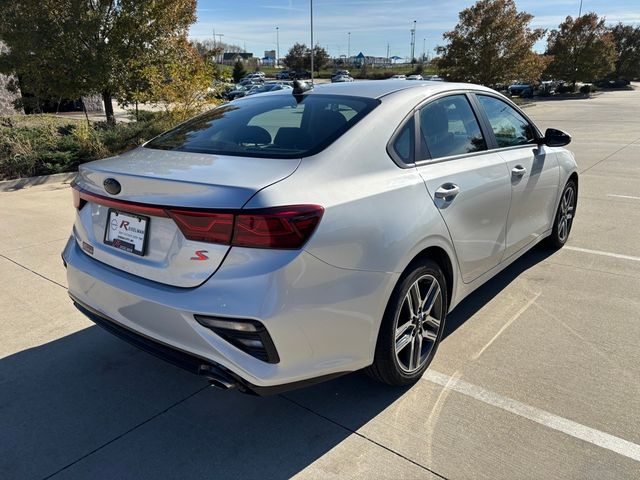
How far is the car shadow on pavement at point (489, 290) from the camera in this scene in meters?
3.72

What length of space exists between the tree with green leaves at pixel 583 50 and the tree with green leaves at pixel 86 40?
4197 cm

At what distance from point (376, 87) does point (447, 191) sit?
0.84 meters

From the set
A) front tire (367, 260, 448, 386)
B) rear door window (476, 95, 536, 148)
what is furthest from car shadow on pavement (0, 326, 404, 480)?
rear door window (476, 95, 536, 148)

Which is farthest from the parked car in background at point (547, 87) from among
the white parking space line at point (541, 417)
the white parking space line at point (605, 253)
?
the white parking space line at point (541, 417)

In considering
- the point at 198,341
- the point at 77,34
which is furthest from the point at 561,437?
the point at 77,34

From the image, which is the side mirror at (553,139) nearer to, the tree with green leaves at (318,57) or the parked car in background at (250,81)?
the parked car in background at (250,81)

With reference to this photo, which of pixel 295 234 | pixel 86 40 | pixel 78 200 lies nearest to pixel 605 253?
pixel 295 234

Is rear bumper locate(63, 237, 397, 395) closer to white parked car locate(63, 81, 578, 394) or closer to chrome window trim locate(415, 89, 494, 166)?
white parked car locate(63, 81, 578, 394)

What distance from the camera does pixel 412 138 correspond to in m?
2.84

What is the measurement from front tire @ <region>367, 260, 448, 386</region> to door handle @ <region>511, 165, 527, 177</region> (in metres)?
1.21

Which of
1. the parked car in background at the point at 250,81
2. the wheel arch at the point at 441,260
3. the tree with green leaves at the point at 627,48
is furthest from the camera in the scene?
the tree with green leaves at the point at 627,48

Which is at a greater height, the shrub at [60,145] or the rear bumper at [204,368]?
the shrub at [60,145]

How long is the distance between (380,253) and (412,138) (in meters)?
0.84

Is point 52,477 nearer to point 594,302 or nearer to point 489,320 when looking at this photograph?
point 489,320
